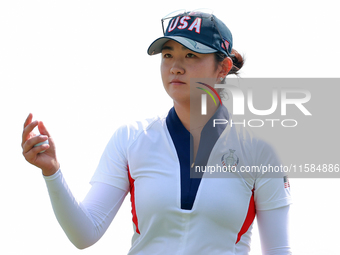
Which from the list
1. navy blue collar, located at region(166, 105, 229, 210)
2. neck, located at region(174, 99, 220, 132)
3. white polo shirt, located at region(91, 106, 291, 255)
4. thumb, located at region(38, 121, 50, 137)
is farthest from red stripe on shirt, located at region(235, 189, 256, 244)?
thumb, located at region(38, 121, 50, 137)

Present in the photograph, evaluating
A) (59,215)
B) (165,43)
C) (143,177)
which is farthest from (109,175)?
(165,43)

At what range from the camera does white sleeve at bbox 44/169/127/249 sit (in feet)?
8.11

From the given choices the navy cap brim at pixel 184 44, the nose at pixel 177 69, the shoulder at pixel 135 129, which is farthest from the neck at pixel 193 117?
the navy cap brim at pixel 184 44

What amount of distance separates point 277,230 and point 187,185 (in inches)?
23.5

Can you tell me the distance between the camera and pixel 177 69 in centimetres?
270

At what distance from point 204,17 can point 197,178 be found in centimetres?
99

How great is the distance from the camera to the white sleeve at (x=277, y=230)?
2738 millimetres

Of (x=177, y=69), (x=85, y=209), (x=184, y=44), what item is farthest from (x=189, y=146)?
(x=85, y=209)

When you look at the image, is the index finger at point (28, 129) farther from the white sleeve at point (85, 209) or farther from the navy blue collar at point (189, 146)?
the navy blue collar at point (189, 146)

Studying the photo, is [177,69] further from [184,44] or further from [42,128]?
[42,128]

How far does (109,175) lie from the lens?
9.16 feet

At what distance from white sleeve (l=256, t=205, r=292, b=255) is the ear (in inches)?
34.9

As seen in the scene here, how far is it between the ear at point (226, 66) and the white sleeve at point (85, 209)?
0.97m

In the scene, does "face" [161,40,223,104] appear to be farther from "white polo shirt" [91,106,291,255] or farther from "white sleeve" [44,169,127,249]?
"white sleeve" [44,169,127,249]
